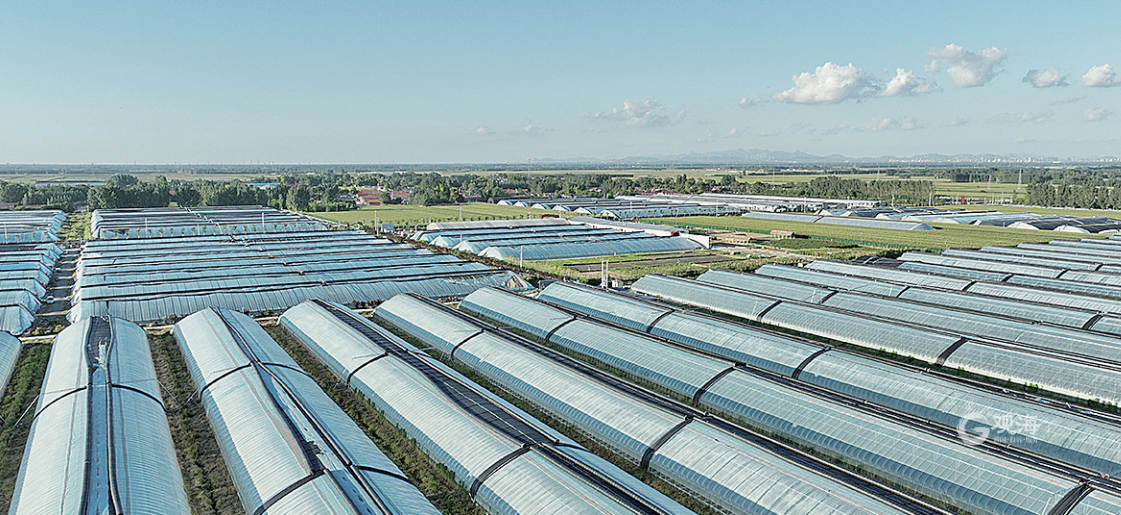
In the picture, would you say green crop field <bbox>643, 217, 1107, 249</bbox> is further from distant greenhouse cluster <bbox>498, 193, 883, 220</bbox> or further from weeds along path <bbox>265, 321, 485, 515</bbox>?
weeds along path <bbox>265, 321, 485, 515</bbox>

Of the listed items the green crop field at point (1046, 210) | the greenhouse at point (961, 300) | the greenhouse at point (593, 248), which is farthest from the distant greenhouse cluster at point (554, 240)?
the green crop field at point (1046, 210)

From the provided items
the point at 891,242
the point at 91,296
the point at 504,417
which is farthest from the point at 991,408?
the point at 891,242

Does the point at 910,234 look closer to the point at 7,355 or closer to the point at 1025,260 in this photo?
the point at 1025,260

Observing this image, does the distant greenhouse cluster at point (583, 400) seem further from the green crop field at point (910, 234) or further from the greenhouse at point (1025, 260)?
the green crop field at point (910, 234)

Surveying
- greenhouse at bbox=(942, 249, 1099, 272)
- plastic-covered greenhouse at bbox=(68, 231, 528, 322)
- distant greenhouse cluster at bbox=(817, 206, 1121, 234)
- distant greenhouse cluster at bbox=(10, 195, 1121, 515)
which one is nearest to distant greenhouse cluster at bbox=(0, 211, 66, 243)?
plastic-covered greenhouse at bbox=(68, 231, 528, 322)

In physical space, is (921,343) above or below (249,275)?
below

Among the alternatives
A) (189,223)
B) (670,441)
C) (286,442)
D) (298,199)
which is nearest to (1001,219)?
(670,441)
